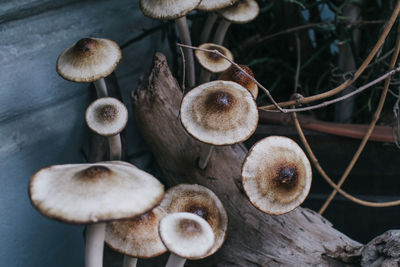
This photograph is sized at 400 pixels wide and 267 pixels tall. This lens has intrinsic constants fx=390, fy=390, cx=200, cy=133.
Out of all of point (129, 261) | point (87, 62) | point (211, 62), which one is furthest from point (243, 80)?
point (129, 261)

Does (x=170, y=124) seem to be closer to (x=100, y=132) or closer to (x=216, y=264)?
(x=100, y=132)

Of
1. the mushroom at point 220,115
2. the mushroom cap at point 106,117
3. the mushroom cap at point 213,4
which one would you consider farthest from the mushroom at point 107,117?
the mushroom cap at point 213,4

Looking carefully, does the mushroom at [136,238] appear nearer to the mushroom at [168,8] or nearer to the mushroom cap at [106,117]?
Result: the mushroom cap at [106,117]

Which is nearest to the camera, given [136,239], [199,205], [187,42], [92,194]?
[92,194]

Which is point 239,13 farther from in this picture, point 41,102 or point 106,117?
point 41,102

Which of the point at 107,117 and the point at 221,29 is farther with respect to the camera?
the point at 221,29

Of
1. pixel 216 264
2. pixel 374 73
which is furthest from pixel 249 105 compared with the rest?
pixel 374 73
